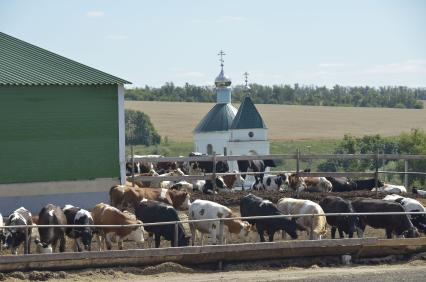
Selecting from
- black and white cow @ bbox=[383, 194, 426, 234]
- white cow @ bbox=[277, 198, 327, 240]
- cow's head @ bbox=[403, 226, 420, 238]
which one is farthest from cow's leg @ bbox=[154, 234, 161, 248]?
black and white cow @ bbox=[383, 194, 426, 234]

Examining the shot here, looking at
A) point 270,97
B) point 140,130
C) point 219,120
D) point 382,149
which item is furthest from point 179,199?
point 270,97

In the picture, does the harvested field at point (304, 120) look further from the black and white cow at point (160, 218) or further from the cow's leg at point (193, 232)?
the cow's leg at point (193, 232)

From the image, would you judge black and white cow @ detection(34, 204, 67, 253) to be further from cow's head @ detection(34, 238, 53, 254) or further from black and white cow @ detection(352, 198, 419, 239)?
black and white cow @ detection(352, 198, 419, 239)

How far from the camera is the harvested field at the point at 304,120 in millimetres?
110812

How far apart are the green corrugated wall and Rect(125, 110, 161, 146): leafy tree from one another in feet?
259

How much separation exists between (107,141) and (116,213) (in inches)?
220

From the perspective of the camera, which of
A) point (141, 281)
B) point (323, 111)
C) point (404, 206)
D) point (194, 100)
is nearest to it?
point (141, 281)

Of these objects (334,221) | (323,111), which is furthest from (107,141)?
(323,111)

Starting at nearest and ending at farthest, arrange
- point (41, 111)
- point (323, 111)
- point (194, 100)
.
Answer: point (41, 111) → point (323, 111) → point (194, 100)

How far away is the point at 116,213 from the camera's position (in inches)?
869

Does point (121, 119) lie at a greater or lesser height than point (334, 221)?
greater

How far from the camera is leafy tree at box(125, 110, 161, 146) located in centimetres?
10788

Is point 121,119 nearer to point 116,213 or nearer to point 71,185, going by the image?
point 71,185

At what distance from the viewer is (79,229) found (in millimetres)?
21375
